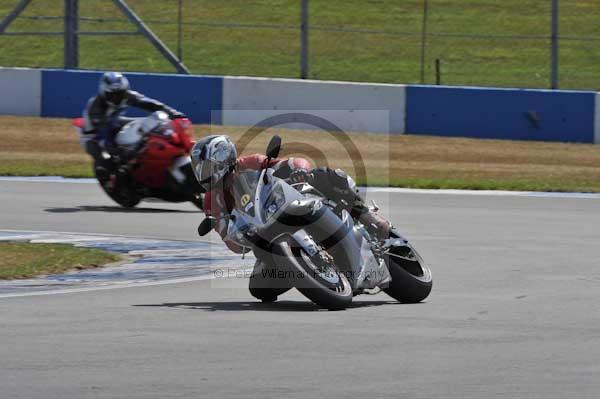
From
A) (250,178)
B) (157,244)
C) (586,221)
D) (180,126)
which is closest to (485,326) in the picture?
(250,178)

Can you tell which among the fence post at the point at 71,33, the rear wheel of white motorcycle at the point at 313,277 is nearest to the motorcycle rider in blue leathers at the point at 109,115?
the rear wheel of white motorcycle at the point at 313,277

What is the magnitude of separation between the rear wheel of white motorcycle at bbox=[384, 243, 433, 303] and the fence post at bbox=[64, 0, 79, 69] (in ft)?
51.5

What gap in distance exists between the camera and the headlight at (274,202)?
9.51 metres

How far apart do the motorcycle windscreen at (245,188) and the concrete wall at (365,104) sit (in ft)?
42.9

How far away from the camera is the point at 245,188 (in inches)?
386

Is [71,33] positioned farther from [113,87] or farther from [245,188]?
[245,188]

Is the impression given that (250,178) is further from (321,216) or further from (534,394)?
(534,394)

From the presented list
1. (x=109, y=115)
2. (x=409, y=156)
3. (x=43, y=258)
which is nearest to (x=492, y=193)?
(x=409, y=156)

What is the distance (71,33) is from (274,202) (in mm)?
15958

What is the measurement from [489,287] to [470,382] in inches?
145

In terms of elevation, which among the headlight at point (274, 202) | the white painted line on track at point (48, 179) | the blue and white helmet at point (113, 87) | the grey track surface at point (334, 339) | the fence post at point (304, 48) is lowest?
the white painted line on track at point (48, 179)

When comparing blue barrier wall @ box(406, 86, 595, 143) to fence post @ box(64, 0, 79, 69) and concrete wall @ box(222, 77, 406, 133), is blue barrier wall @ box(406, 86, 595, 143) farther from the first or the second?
fence post @ box(64, 0, 79, 69)

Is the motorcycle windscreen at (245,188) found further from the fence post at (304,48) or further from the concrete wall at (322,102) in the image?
the fence post at (304,48)

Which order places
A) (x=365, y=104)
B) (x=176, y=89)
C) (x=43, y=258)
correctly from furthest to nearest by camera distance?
1. (x=176, y=89)
2. (x=365, y=104)
3. (x=43, y=258)
